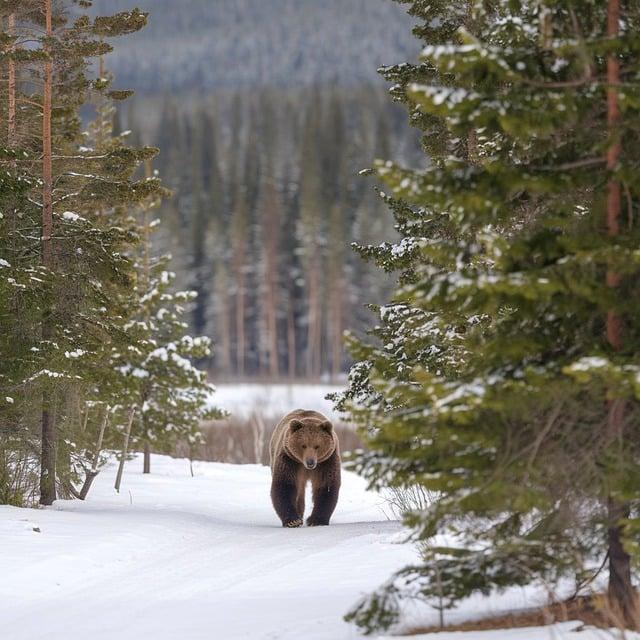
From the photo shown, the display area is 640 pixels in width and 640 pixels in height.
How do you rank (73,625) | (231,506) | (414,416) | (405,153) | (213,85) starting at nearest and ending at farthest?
(414,416), (73,625), (231,506), (405,153), (213,85)

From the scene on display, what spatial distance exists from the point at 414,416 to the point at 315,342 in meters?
68.8

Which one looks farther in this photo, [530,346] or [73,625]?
[73,625]

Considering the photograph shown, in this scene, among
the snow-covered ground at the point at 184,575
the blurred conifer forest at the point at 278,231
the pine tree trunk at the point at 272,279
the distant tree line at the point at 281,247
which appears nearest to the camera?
the snow-covered ground at the point at 184,575

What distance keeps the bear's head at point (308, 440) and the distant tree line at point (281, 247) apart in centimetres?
5474

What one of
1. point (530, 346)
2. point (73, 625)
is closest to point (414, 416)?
point (530, 346)

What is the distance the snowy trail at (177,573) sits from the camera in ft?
23.9

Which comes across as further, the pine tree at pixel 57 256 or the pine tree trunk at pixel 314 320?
the pine tree trunk at pixel 314 320

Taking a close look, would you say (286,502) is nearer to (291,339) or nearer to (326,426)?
(326,426)

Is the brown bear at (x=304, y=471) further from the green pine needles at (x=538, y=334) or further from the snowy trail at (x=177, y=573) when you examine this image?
the green pine needles at (x=538, y=334)

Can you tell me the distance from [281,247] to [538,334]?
238ft

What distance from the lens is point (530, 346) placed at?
625cm

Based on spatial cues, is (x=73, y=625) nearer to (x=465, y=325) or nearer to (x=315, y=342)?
(x=465, y=325)

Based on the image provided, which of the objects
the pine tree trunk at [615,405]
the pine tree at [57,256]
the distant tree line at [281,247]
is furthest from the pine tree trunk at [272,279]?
the pine tree trunk at [615,405]

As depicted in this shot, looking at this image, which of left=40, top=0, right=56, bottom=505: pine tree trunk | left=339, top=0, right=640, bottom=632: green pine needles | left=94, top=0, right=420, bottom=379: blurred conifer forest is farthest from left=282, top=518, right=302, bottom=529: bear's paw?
left=94, top=0, right=420, bottom=379: blurred conifer forest
